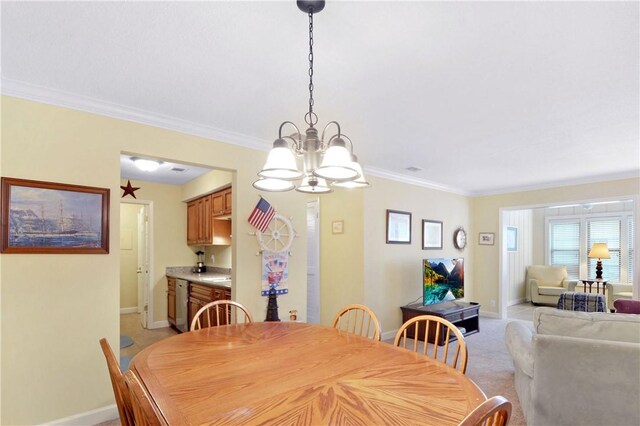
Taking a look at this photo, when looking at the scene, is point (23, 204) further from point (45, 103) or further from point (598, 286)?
point (598, 286)

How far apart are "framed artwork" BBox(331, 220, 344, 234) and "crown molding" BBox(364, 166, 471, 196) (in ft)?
2.82

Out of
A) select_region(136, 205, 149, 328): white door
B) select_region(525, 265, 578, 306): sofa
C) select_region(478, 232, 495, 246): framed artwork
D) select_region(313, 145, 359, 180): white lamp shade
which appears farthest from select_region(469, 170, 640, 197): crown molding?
select_region(136, 205, 149, 328): white door

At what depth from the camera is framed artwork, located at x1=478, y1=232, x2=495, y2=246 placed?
6487 millimetres

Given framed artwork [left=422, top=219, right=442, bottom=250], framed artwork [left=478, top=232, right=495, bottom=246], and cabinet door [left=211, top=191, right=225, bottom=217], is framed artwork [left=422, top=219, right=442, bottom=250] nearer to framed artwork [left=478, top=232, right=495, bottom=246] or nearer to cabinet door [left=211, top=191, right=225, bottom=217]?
framed artwork [left=478, top=232, right=495, bottom=246]

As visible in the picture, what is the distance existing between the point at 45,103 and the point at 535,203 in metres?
6.70

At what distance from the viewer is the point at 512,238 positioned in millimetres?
8039

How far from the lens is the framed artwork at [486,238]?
21.3 ft

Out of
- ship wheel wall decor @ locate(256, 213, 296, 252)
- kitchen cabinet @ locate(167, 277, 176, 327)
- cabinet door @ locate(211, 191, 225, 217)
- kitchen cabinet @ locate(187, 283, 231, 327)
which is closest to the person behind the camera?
ship wheel wall decor @ locate(256, 213, 296, 252)

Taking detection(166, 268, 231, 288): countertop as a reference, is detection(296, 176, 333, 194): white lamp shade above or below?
above

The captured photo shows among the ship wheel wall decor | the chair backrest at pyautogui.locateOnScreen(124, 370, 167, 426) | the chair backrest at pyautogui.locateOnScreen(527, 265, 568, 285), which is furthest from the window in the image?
the chair backrest at pyautogui.locateOnScreen(124, 370, 167, 426)

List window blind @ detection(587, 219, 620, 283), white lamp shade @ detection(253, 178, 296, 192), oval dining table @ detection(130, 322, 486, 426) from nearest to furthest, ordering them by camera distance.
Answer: oval dining table @ detection(130, 322, 486, 426) → white lamp shade @ detection(253, 178, 296, 192) → window blind @ detection(587, 219, 620, 283)

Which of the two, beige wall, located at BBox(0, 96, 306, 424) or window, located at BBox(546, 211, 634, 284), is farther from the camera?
window, located at BBox(546, 211, 634, 284)

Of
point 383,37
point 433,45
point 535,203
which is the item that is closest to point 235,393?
point 383,37

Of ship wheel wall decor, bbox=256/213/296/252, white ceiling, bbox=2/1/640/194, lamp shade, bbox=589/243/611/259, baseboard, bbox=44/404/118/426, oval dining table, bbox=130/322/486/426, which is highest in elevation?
white ceiling, bbox=2/1/640/194
